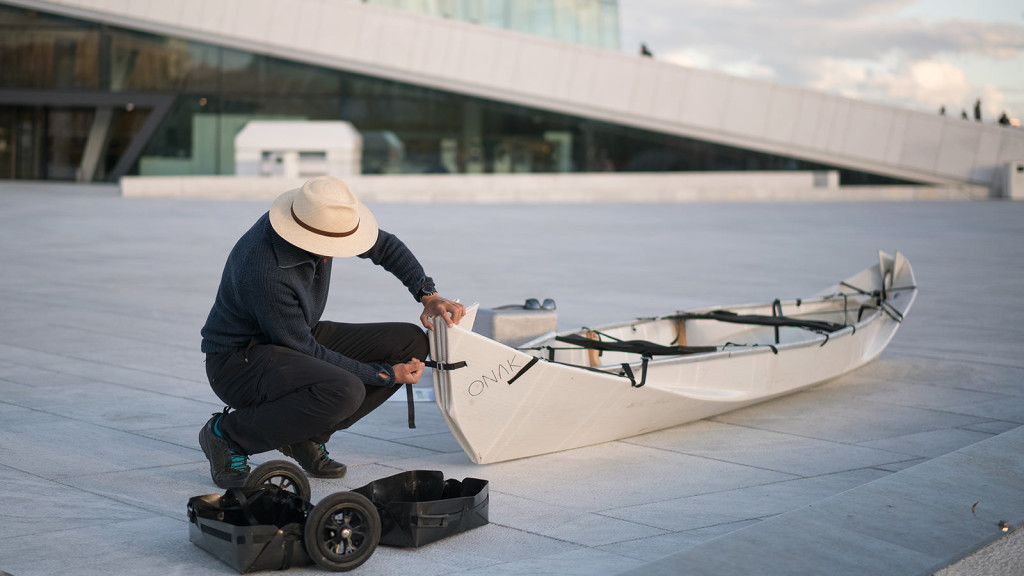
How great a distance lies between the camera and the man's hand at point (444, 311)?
497 cm

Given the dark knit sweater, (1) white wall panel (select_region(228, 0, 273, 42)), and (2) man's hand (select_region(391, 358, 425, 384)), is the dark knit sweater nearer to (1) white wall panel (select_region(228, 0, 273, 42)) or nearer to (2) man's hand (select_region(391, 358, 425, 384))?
(2) man's hand (select_region(391, 358, 425, 384))

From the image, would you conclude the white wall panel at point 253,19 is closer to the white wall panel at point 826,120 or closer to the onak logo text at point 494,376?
the white wall panel at point 826,120

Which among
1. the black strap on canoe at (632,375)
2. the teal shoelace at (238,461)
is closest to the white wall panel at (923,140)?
the black strap on canoe at (632,375)

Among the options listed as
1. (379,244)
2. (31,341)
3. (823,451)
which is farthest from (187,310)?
(823,451)

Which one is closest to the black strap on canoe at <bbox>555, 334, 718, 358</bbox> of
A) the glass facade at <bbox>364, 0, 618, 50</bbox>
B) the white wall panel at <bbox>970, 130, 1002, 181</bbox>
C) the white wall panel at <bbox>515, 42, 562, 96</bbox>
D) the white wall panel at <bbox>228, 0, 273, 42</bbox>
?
the white wall panel at <bbox>515, 42, 562, 96</bbox>

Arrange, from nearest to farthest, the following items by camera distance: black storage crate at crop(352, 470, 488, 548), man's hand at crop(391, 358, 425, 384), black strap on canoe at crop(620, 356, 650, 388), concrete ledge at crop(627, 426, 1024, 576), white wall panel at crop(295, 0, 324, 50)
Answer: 1. concrete ledge at crop(627, 426, 1024, 576)
2. black storage crate at crop(352, 470, 488, 548)
3. man's hand at crop(391, 358, 425, 384)
4. black strap on canoe at crop(620, 356, 650, 388)
5. white wall panel at crop(295, 0, 324, 50)

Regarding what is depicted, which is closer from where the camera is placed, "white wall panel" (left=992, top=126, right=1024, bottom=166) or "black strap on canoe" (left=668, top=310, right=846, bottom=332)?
"black strap on canoe" (left=668, top=310, right=846, bottom=332)

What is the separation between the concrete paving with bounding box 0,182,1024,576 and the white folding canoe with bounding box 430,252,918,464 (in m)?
0.16

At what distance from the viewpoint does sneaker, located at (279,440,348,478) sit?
5164 mm

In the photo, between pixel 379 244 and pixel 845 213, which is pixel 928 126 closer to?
pixel 845 213

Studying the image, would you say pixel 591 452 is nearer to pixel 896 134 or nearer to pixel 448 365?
pixel 448 365

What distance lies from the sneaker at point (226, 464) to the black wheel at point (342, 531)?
3.65ft

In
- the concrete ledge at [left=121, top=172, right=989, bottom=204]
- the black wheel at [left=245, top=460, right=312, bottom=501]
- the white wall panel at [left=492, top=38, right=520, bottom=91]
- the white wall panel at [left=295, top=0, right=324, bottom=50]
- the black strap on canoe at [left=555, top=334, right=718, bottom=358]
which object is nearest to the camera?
the black wheel at [left=245, top=460, right=312, bottom=501]

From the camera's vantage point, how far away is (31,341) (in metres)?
Answer: 8.84
